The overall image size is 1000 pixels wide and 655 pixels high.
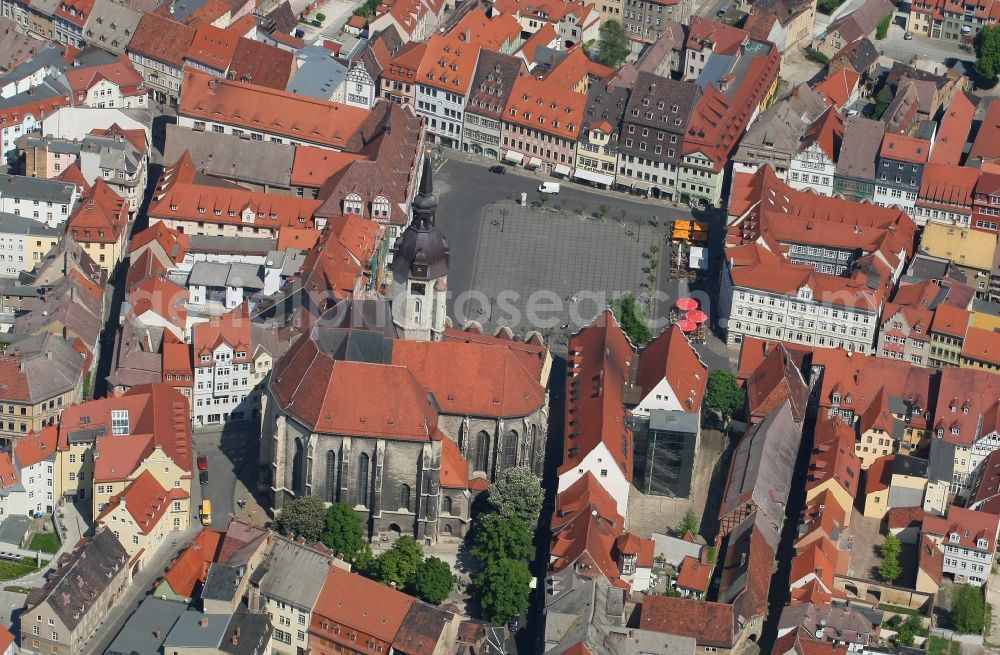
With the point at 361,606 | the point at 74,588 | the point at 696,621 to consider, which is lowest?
the point at 74,588

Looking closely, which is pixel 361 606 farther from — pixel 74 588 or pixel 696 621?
pixel 696 621

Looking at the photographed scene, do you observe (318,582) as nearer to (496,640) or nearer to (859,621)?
(496,640)

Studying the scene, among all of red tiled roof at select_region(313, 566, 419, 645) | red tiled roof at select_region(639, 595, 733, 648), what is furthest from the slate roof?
red tiled roof at select_region(639, 595, 733, 648)

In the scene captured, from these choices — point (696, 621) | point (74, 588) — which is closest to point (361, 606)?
point (74, 588)

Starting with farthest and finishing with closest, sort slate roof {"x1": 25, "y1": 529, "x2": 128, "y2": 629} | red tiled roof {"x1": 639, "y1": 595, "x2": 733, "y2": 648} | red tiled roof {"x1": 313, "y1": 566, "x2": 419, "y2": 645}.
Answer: red tiled roof {"x1": 639, "y1": 595, "x2": 733, "y2": 648} < red tiled roof {"x1": 313, "y1": 566, "x2": 419, "y2": 645} < slate roof {"x1": 25, "y1": 529, "x2": 128, "y2": 629}

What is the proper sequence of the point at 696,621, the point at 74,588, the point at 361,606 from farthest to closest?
the point at 696,621 → the point at 74,588 → the point at 361,606

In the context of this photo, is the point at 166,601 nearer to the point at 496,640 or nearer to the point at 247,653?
the point at 247,653

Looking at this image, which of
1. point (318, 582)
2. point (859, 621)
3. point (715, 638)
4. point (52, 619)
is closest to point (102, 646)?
point (52, 619)


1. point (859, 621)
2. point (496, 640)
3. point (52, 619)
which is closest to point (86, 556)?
point (52, 619)

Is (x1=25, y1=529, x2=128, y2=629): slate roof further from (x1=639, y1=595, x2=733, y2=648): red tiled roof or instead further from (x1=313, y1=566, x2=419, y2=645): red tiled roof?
(x1=639, y1=595, x2=733, y2=648): red tiled roof
